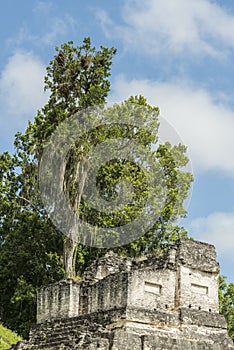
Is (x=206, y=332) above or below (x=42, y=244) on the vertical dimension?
below

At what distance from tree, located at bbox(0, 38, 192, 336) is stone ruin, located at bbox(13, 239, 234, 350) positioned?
634 centimetres

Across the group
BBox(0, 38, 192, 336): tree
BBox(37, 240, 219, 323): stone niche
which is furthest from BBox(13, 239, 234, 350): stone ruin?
BBox(0, 38, 192, 336): tree

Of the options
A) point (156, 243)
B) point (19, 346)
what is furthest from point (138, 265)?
point (156, 243)

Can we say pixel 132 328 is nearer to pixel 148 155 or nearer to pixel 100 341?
pixel 100 341

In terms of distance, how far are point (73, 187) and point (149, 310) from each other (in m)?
10.5

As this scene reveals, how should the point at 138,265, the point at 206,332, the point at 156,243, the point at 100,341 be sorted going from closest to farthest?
the point at 100,341
the point at 206,332
the point at 138,265
the point at 156,243

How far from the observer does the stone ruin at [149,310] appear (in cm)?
1692

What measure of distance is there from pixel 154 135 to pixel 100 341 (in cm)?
1374

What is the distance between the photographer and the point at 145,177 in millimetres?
27172

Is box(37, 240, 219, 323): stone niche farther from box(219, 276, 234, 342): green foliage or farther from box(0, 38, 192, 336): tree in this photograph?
box(219, 276, 234, 342): green foliage

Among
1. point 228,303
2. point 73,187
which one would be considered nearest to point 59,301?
point 73,187

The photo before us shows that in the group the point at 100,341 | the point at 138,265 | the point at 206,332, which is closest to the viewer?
the point at 100,341

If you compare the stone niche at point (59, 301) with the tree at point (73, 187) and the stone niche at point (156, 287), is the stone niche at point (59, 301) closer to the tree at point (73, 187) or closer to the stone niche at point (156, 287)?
the stone niche at point (156, 287)

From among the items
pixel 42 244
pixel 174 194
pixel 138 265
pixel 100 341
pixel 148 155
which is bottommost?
pixel 100 341
